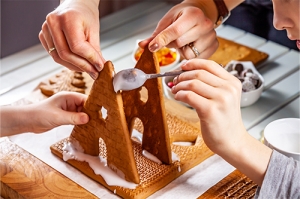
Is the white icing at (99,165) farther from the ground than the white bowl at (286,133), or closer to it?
farther from the ground

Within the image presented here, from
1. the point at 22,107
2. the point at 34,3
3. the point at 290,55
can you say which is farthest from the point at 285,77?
the point at 34,3

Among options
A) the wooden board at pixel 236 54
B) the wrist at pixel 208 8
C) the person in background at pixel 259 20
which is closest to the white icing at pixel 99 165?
the wrist at pixel 208 8

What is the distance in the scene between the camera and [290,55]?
5.49ft

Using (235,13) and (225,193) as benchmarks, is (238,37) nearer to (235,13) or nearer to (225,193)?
(235,13)

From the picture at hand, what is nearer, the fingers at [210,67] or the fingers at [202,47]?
the fingers at [210,67]

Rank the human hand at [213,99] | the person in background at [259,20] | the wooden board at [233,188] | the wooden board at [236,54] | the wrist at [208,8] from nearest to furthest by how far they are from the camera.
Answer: the human hand at [213,99] → the wooden board at [233,188] → the wrist at [208,8] → the wooden board at [236,54] → the person in background at [259,20]

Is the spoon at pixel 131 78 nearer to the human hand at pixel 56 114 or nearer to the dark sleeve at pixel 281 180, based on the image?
the human hand at pixel 56 114

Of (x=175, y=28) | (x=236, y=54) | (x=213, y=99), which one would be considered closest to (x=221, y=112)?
(x=213, y=99)

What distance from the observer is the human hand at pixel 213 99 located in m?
0.96

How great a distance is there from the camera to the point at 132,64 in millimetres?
1611

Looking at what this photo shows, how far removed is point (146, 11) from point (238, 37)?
40 cm

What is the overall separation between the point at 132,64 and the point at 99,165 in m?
0.56

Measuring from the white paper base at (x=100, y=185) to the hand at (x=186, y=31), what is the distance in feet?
0.93

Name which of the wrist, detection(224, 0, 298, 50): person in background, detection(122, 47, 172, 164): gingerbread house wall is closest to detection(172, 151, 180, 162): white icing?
detection(122, 47, 172, 164): gingerbread house wall
